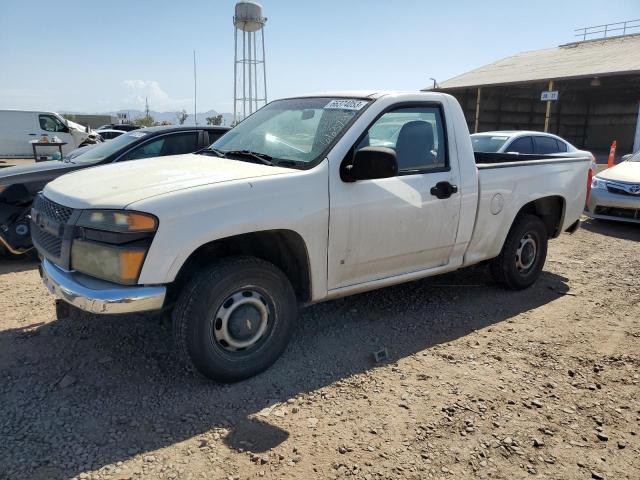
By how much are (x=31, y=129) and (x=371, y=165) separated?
2071 cm

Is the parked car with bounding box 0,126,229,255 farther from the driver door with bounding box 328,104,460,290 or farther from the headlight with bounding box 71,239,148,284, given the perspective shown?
the headlight with bounding box 71,239,148,284

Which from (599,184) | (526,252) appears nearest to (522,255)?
(526,252)

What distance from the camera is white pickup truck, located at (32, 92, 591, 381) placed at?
284 centimetres

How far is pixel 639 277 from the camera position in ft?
19.1

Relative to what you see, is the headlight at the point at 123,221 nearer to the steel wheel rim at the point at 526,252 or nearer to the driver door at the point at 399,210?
the driver door at the point at 399,210

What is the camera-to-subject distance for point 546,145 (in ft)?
34.5

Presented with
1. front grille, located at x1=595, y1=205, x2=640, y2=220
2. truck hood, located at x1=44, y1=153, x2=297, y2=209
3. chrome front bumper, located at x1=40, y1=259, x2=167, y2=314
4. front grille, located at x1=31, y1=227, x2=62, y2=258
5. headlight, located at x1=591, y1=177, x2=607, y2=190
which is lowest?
front grille, located at x1=595, y1=205, x2=640, y2=220

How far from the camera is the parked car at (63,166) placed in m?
5.55

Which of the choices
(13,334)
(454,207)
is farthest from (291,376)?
(13,334)

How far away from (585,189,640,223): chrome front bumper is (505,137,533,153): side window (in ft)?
5.62

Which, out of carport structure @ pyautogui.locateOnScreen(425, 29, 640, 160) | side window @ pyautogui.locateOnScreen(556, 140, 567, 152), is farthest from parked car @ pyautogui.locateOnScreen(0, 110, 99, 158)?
carport structure @ pyautogui.locateOnScreen(425, 29, 640, 160)

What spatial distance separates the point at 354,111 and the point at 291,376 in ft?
6.43

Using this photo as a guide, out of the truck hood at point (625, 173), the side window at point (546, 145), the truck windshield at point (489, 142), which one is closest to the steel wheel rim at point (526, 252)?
the truck hood at point (625, 173)

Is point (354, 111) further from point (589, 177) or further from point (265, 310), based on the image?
point (589, 177)
